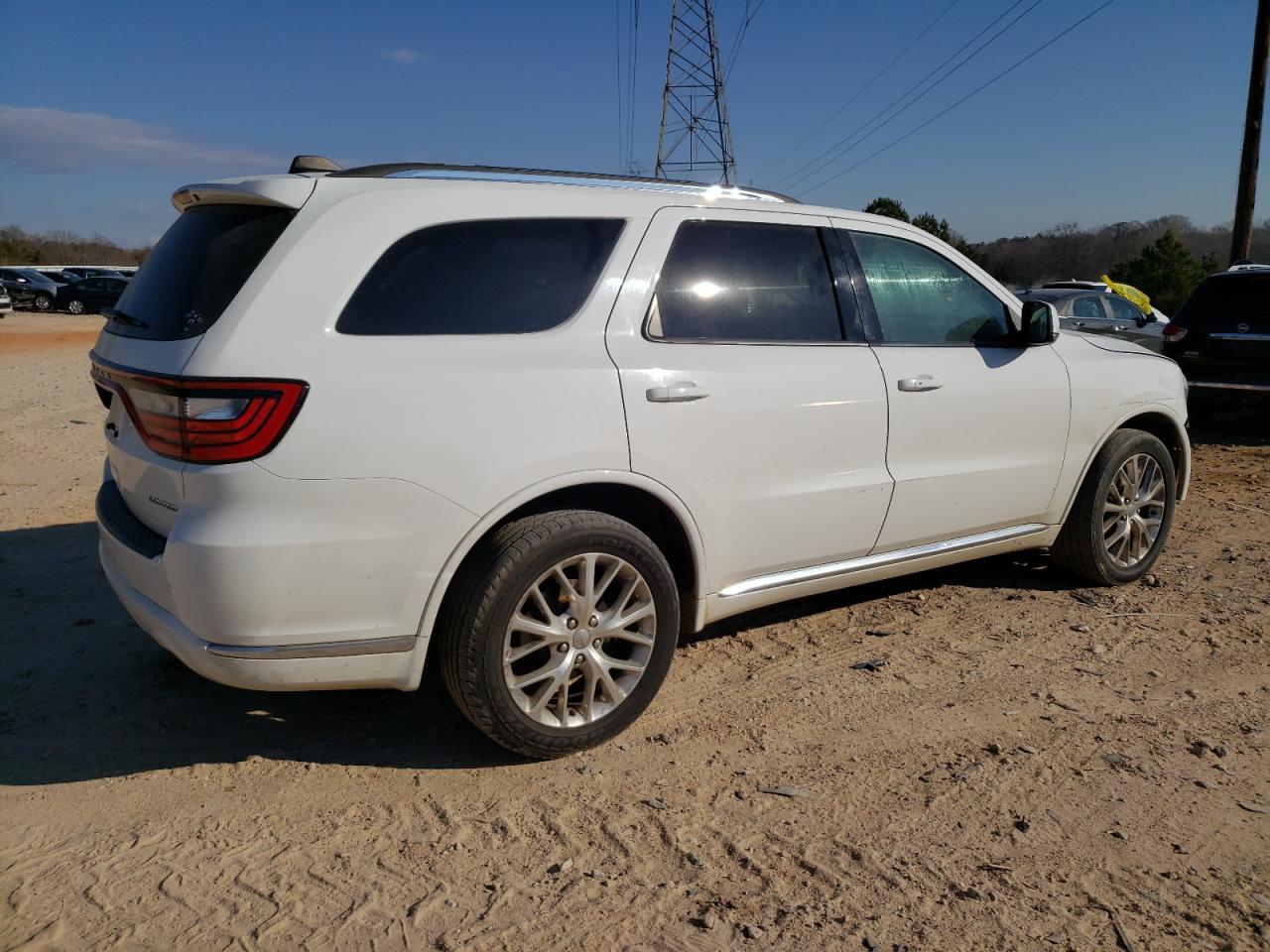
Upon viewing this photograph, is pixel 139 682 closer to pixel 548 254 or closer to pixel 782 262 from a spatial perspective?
pixel 548 254

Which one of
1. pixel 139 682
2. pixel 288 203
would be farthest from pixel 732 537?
pixel 139 682

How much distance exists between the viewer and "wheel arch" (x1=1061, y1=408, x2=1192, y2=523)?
16.6ft

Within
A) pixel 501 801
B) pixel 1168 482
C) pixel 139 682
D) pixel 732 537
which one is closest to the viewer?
pixel 501 801

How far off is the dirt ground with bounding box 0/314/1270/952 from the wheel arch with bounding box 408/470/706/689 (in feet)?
1.62

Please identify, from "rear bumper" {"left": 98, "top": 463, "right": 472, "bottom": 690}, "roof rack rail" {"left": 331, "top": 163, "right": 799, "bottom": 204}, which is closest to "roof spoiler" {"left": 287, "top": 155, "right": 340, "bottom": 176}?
"roof rack rail" {"left": 331, "top": 163, "right": 799, "bottom": 204}

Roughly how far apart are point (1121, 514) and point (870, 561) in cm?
181

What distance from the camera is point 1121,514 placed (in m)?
5.25

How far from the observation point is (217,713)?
382 cm

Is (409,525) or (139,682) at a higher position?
(409,525)

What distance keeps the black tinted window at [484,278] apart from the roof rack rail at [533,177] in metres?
0.25

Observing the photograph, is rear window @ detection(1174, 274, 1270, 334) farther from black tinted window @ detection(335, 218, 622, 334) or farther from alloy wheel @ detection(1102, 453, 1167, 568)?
black tinted window @ detection(335, 218, 622, 334)

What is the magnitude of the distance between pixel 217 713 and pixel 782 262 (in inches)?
111

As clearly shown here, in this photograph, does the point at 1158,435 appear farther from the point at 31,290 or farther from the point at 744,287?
the point at 31,290

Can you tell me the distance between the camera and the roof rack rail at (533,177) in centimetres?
344
